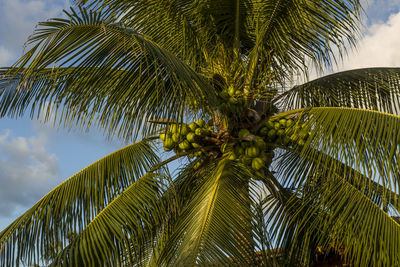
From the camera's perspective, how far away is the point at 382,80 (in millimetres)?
5355

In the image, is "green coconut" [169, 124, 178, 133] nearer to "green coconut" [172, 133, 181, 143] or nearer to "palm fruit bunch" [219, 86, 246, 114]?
"green coconut" [172, 133, 181, 143]

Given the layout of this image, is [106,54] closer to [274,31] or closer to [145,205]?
[145,205]

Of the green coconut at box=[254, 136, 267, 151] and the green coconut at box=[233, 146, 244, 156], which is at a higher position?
the green coconut at box=[254, 136, 267, 151]

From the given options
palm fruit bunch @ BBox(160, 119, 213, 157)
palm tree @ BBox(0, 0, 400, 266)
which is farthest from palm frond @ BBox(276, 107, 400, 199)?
palm fruit bunch @ BBox(160, 119, 213, 157)

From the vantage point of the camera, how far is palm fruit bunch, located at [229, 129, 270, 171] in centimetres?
451

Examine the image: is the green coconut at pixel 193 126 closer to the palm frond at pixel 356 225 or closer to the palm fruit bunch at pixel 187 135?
the palm fruit bunch at pixel 187 135

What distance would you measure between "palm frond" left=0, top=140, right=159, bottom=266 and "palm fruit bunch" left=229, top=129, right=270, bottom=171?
52.0 inches

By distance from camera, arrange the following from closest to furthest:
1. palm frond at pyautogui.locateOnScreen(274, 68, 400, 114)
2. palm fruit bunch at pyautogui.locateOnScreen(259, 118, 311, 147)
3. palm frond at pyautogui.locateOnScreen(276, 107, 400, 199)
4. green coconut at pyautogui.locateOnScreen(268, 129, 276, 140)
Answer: palm frond at pyautogui.locateOnScreen(276, 107, 400, 199) < palm fruit bunch at pyautogui.locateOnScreen(259, 118, 311, 147) < green coconut at pyautogui.locateOnScreen(268, 129, 276, 140) < palm frond at pyautogui.locateOnScreen(274, 68, 400, 114)

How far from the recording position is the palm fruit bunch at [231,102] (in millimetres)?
4625

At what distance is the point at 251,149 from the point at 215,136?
516 mm

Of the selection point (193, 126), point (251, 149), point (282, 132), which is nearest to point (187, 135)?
point (193, 126)

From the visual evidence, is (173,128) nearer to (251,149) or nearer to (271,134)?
(251,149)

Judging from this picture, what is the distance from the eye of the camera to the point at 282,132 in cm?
473

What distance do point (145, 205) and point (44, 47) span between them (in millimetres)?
2113
